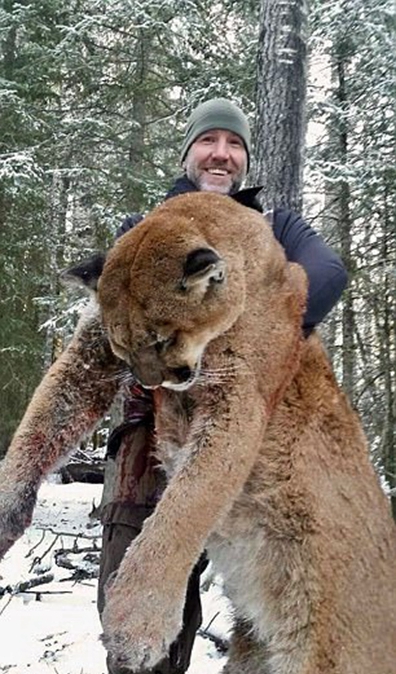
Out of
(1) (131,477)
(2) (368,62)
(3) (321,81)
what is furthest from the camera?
(3) (321,81)

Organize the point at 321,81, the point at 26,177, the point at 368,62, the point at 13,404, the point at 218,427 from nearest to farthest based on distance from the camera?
the point at 218,427 → the point at 368,62 → the point at 26,177 → the point at 321,81 → the point at 13,404

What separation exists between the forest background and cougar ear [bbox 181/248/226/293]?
8.03 metres

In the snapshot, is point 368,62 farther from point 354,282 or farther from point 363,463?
point 363,463

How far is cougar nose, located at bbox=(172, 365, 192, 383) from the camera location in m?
3.14

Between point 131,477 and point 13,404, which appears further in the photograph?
point 13,404

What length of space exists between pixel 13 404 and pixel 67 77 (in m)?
7.55

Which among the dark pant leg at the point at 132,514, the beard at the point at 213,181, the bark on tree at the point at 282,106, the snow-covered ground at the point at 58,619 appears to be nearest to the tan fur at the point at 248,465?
the dark pant leg at the point at 132,514

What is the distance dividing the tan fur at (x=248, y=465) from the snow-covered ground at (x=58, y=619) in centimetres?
144

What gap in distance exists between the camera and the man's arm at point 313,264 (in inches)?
147

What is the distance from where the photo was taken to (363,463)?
369 cm

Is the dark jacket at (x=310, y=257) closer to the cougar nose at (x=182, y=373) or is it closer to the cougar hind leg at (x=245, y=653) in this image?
the cougar nose at (x=182, y=373)

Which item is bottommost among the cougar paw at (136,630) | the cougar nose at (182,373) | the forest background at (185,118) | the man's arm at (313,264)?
the cougar paw at (136,630)

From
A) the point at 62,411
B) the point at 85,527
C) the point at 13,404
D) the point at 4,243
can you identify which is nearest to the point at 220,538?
the point at 62,411

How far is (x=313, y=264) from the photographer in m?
3.90
